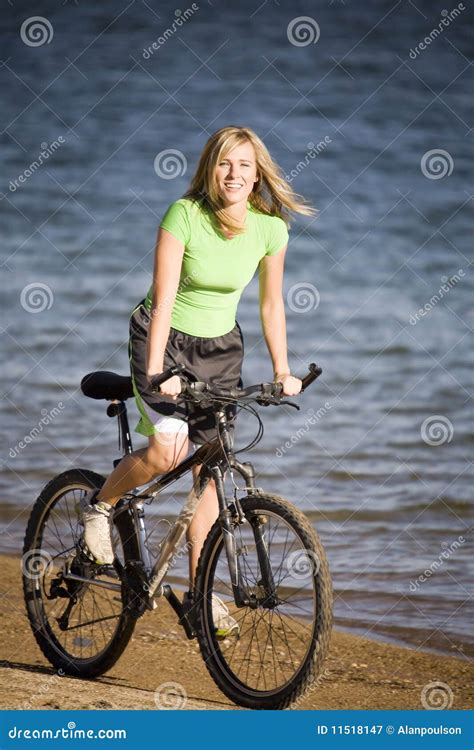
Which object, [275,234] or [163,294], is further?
[275,234]

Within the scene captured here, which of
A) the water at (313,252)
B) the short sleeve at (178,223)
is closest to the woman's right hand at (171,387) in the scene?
the short sleeve at (178,223)

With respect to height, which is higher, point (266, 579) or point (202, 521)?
point (202, 521)

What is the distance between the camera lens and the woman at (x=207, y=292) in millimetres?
3465

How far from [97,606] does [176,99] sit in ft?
40.7

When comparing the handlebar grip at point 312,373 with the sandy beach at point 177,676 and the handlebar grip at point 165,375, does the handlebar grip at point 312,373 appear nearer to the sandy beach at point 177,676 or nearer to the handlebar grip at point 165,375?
the handlebar grip at point 165,375

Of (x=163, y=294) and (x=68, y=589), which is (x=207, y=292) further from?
(x=68, y=589)

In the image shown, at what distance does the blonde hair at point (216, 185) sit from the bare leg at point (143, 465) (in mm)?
611

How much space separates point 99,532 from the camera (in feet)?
12.6

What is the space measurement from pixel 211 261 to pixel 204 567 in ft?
2.73

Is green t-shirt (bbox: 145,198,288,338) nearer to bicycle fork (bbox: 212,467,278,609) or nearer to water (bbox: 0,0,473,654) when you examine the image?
bicycle fork (bbox: 212,467,278,609)

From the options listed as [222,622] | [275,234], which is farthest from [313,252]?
[222,622]

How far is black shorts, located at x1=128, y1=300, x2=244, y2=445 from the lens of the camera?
356 cm

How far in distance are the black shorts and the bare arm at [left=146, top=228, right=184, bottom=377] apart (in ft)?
0.38

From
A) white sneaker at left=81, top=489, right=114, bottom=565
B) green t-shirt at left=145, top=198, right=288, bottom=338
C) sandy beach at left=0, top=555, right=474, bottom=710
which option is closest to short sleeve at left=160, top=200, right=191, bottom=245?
green t-shirt at left=145, top=198, right=288, bottom=338
